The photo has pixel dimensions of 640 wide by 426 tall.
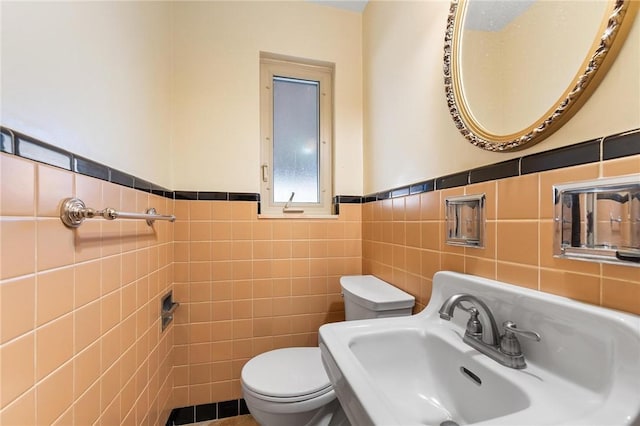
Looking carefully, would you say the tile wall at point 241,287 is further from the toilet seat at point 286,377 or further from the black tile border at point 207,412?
the toilet seat at point 286,377

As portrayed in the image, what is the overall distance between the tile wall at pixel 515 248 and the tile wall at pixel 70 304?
1101mm

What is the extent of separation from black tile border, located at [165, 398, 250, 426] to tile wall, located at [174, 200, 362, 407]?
1.2 inches

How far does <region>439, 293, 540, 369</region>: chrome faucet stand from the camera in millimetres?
603

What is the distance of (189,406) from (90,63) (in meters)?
1.66

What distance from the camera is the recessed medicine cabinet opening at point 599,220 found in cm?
50

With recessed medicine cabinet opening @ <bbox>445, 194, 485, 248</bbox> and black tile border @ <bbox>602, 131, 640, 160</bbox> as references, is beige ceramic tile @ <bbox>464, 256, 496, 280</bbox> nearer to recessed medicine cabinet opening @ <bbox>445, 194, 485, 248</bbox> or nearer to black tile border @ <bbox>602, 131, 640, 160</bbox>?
recessed medicine cabinet opening @ <bbox>445, 194, 485, 248</bbox>

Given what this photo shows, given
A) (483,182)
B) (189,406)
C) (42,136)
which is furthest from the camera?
(189,406)

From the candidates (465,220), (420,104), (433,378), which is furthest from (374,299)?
(420,104)

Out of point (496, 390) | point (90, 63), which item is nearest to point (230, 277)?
point (90, 63)

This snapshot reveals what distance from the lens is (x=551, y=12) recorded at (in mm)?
652

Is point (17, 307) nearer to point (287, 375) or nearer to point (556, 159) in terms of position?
point (287, 375)

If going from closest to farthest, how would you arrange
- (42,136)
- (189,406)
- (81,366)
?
1. (42,136)
2. (81,366)
3. (189,406)

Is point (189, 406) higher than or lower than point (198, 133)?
lower

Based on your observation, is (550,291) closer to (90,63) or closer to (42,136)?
(42,136)
